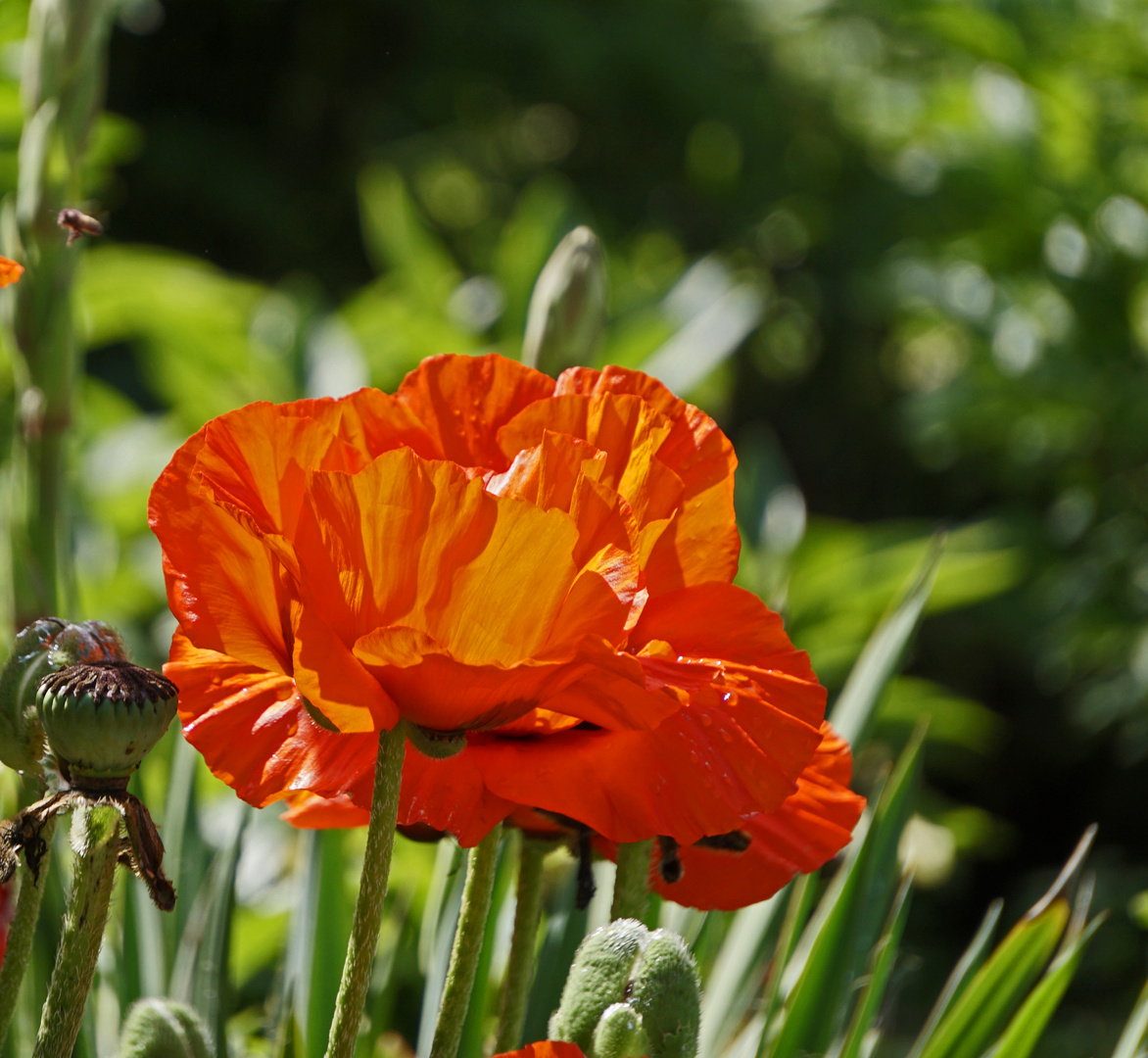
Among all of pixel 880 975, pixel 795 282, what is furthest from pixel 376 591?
pixel 795 282

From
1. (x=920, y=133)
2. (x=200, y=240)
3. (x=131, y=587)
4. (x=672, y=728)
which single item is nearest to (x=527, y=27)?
(x=200, y=240)

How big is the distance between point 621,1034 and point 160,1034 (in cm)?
12

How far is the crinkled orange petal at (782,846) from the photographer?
0.35 m

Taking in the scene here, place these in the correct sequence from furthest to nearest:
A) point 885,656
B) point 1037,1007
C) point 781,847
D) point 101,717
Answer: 1. point 885,656
2. point 1037,1007
3. point 781,847
4. point 101,717

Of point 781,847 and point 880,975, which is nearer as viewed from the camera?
point 781,847

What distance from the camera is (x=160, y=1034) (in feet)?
1.05

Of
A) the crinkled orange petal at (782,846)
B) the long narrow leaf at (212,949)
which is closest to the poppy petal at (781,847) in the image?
the crinkled orange petal at (782,846)

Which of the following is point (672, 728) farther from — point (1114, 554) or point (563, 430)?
point (1114, 554)

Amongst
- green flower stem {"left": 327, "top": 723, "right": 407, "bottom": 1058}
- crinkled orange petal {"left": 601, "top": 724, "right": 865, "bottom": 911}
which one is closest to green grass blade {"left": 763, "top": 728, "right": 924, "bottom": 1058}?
crinkled orange petal {"left": 601, "top": 724, "right": 865, "bottom": 911}

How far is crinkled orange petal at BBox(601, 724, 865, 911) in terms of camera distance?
0.35 metres

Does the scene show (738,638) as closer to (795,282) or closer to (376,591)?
(376,591)

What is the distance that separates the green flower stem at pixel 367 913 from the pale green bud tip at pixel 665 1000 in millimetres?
65

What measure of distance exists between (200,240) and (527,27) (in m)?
1.32

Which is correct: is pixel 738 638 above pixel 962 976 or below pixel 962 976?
above
